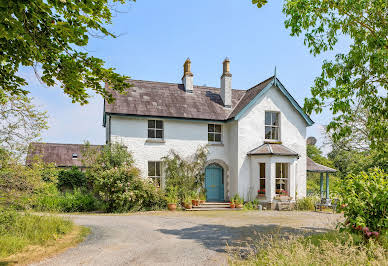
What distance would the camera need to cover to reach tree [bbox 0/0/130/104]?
464 centimetres

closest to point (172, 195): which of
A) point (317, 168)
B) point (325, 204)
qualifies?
point (325, 204)

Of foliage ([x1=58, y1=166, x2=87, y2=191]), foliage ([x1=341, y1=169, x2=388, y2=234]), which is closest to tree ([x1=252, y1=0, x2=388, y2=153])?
foliage ([x1=341, y1=169, x2=388, y2=234])

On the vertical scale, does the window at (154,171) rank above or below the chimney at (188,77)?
below

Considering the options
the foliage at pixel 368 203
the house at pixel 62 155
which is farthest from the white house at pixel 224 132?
the house at pixel 62 155

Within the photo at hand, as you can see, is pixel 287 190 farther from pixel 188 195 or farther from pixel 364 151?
pixel 364 151

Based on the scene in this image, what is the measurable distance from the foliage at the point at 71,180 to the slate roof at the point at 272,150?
11188mm

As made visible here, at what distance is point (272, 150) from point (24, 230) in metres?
14.1

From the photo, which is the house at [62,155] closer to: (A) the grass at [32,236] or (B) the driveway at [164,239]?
(B) the driveway at [164,239]

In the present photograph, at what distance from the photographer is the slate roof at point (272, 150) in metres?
18.9

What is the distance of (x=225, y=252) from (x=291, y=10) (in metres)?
7.27

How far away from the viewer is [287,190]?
63.9 feet

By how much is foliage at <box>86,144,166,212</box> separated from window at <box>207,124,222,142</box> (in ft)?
17.4

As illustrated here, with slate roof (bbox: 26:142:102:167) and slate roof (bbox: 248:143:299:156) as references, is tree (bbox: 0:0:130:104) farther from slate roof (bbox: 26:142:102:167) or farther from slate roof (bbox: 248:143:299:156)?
slate roof (bbox: 26:142:102:167)

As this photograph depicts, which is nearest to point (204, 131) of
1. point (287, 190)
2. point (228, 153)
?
point (228, 153)
